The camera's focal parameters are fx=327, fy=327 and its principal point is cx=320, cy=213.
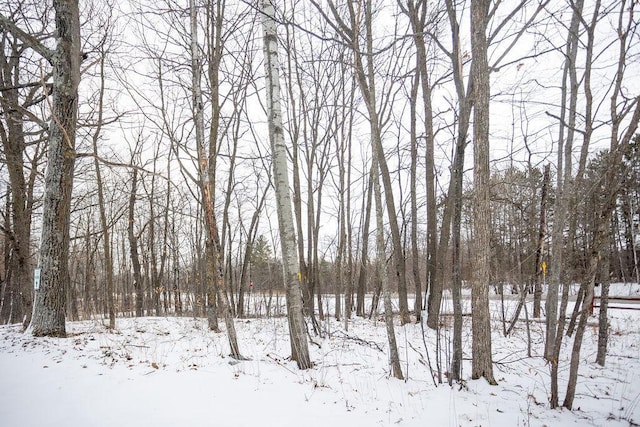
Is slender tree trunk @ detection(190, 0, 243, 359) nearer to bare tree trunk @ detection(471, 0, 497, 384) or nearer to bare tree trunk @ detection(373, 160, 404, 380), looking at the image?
bare tree trunk @ detection(373, 160, 404, 380)

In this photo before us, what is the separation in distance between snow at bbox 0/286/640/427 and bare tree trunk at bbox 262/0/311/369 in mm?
620

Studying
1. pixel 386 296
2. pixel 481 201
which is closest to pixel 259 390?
pixel 386 296

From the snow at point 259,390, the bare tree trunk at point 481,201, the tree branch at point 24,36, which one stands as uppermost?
the tree branch at point 24,36

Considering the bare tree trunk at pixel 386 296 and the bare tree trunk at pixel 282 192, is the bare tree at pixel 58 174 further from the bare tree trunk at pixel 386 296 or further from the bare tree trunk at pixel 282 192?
the bare tree trunk at pixel 386 296

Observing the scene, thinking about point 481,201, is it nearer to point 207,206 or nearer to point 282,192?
point 282,192

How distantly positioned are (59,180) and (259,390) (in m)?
4.95

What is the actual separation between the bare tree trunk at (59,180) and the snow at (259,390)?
51 cm

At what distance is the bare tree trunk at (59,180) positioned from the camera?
5.38 metres

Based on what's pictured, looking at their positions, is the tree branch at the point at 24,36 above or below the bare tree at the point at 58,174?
above

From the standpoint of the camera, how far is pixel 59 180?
5.57m

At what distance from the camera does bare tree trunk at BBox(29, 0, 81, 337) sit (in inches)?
212

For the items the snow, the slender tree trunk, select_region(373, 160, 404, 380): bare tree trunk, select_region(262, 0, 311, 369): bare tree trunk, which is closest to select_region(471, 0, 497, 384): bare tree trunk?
the snow

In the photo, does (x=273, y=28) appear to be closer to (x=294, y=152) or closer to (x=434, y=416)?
(x=294, y=152)

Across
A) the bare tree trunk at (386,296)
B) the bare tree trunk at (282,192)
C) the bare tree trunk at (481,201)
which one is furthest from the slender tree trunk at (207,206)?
the bare tree trunk at (481,201)
